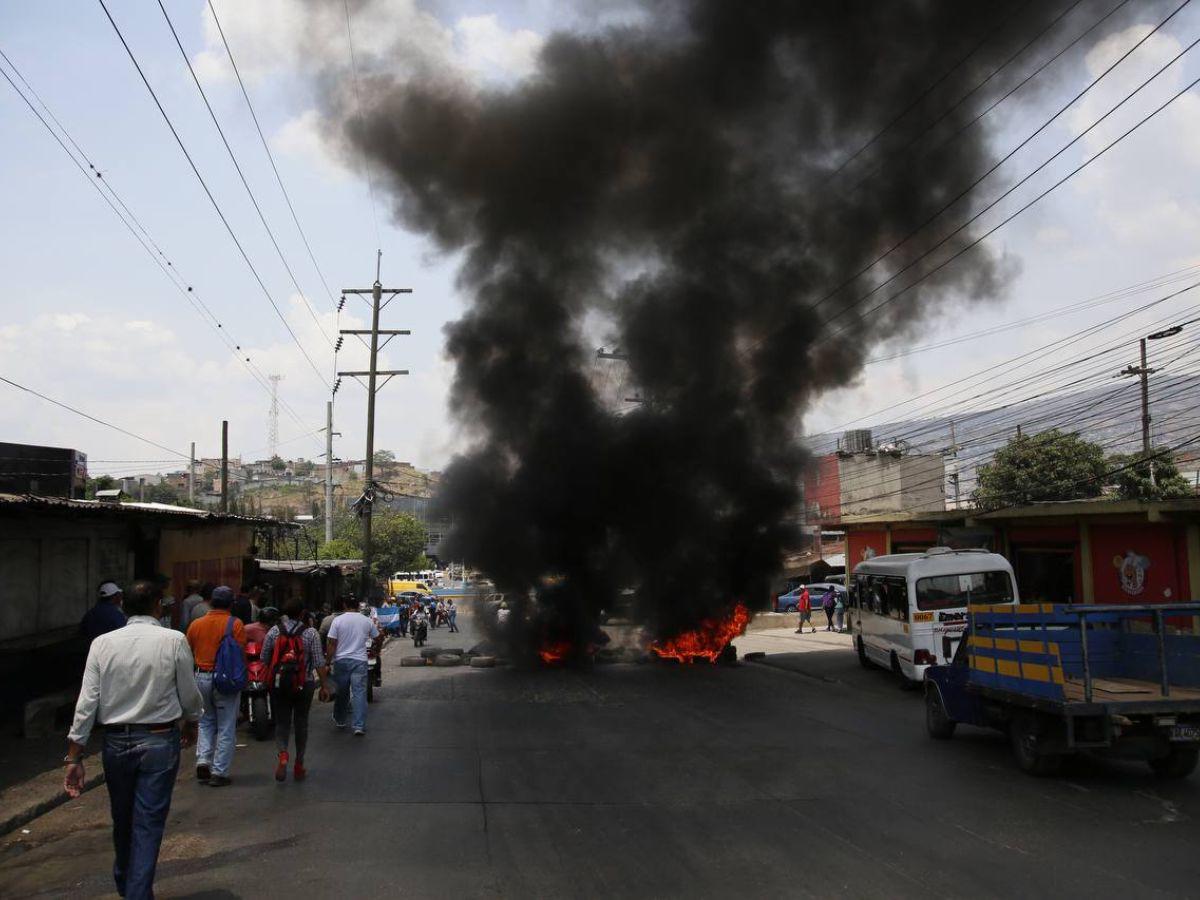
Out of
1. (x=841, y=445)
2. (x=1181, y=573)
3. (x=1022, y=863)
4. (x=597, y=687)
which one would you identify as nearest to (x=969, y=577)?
(x=1181, y=573)

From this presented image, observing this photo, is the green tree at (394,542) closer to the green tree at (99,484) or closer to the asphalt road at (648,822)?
the green tree at (99,484)

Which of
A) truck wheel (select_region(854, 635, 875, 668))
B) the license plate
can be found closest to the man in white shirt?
the license plate

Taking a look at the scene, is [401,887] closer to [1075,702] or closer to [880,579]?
[1075,702]

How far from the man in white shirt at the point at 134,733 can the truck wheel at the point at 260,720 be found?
198 inches

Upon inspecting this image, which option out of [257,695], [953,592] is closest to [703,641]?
[953,592]

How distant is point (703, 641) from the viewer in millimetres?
17984

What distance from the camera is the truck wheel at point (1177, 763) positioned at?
6.90 metres

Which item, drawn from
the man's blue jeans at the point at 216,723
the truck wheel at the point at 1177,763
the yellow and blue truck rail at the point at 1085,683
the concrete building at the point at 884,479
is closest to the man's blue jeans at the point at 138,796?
the man's blue jeans at the point at 216,723

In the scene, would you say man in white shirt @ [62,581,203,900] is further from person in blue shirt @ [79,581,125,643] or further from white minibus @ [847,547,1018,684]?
white minibus @ [847,547,1018,684]

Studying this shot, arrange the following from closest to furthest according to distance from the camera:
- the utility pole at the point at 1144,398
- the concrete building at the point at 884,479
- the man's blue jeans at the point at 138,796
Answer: the man's blue jeans at the point at 138,796 → the utility pole at the point at 1144,398 → the concrete building at the point at 884,479

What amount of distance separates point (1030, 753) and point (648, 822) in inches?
146

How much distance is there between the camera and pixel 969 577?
13203 millimetres

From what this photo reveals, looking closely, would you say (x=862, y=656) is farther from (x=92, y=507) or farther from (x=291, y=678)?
(x=92, y=507)

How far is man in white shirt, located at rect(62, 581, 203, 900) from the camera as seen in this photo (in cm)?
390
